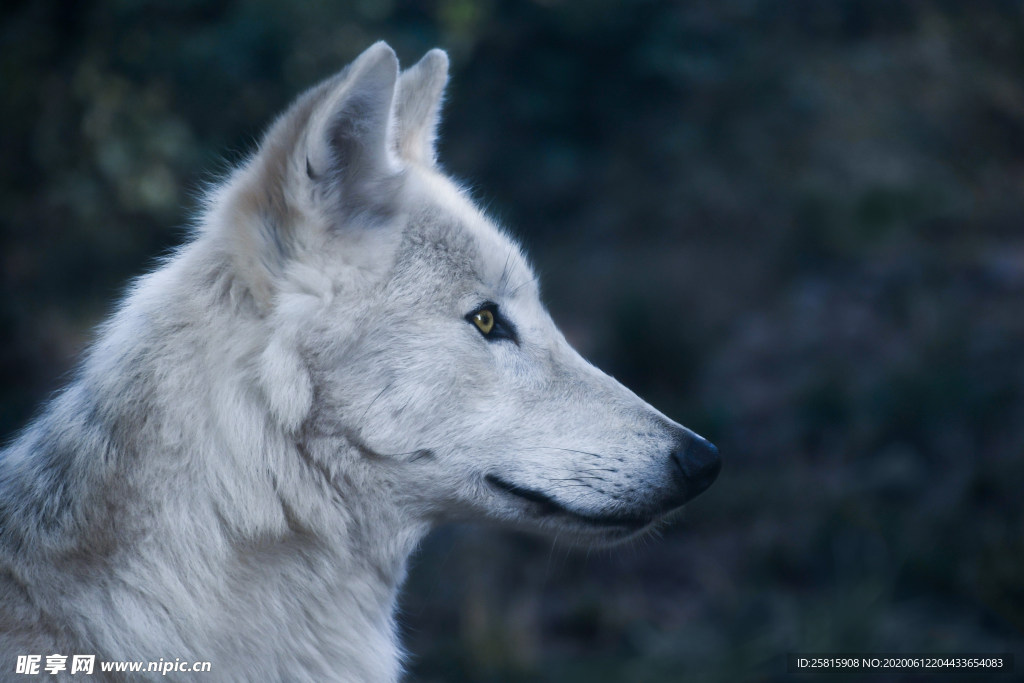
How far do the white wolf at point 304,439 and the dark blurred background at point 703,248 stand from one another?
1153 millimetres

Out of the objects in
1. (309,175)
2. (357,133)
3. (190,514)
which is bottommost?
(190,514)

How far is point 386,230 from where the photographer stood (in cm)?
221

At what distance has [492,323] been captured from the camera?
2.28 meters

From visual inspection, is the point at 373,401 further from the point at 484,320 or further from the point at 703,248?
the point at 703,248

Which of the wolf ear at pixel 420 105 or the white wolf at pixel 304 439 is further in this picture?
the wolf ear at pixel 420 105


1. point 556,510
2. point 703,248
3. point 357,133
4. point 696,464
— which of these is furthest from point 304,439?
point 703,248

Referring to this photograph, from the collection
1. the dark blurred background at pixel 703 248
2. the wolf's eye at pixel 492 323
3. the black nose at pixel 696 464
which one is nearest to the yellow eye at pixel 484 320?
the wolf's eye at pixel 492 323

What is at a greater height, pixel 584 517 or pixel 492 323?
pixel 492 323

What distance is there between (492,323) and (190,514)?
39.7 inches

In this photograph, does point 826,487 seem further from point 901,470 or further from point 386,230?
point 386,230

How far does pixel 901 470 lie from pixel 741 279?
3996 millimetres

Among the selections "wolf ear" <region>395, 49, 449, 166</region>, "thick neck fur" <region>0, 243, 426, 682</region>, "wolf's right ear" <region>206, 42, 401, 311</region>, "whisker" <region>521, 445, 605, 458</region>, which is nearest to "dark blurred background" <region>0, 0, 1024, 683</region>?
"wolf ear" <region>395, 49, 449, 166</region>

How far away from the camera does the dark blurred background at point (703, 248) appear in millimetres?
5031

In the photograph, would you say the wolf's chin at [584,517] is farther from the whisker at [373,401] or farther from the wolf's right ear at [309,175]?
the wolf's right ear at [309,175]
